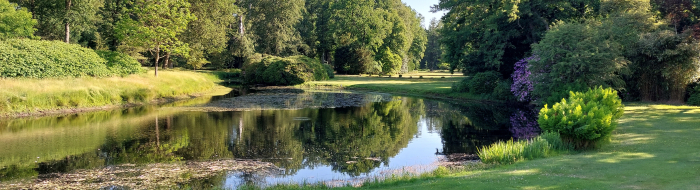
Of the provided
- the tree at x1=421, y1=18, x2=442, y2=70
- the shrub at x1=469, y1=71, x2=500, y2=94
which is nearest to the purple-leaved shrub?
the shrub at x1=469, y1=71, x2=500, y2=94

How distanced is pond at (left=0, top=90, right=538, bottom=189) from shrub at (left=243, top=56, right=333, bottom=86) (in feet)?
82.0

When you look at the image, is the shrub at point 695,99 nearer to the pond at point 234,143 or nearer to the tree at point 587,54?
the tree at point 587,54

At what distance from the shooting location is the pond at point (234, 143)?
39.1ft

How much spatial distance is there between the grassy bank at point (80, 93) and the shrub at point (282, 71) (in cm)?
1765

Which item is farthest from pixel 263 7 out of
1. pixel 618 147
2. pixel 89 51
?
pixel 618 147

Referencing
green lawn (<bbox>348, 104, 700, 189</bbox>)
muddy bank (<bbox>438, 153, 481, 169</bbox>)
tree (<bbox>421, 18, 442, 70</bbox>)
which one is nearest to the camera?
green lawn (<bbox>348, 104, 700, 189</bbox>)

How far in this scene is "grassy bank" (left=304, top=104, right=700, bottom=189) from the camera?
8.54 metres

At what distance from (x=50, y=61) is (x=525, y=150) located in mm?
27445

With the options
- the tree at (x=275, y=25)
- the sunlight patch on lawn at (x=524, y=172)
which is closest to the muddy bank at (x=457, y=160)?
the sunlight patch on lawn at (x=524, y=172)

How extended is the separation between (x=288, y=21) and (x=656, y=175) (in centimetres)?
5926

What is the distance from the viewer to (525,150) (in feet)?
41.2

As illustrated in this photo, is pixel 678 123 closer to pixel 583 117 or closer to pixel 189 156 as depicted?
pixel 583 117

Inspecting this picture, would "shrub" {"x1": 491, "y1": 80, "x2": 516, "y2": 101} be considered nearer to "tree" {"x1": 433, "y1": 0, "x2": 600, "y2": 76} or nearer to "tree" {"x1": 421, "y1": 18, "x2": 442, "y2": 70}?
"tree" {"x1": 433, "y1": 0, "x2": 600, "y2": 76}

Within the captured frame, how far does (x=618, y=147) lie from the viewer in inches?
516
